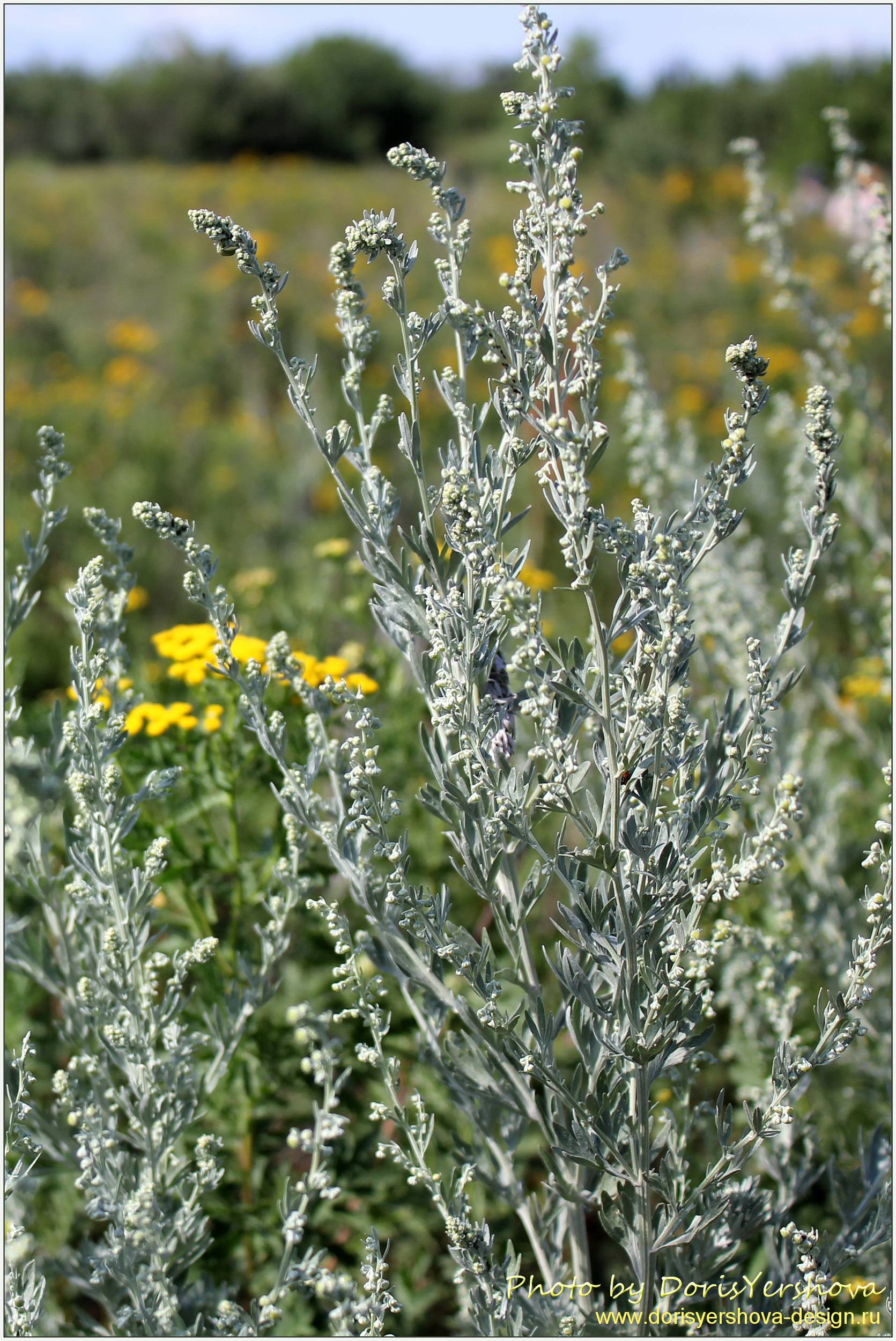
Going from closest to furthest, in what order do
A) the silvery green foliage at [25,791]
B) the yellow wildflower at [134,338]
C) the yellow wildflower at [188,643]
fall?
the silvery green foliage at [25,791], the yellow wildflower at [188,643], the yellow wildflower at [134,338]

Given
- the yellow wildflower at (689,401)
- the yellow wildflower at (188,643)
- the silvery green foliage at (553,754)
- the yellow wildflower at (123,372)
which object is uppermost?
the yellow wildflower at (123,372)

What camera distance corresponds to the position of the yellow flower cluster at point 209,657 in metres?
2.04

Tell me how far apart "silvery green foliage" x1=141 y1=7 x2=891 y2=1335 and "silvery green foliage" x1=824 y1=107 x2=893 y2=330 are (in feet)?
4.02

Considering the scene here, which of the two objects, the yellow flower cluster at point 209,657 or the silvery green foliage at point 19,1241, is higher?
the yellow flower cluster at point 209,657

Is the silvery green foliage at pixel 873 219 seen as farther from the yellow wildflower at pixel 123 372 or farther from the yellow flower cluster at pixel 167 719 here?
the yellow wildflower at pixel 123 372

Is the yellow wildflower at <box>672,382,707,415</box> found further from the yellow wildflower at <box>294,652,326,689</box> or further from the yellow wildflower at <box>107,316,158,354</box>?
the yellow wildflower at <box>294,652,326,689</box>

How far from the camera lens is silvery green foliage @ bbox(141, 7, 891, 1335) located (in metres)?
1.32

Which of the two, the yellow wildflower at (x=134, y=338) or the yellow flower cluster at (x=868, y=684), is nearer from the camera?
the yellow flower cluster at (x=868, y=684)

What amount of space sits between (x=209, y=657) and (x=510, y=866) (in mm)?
876

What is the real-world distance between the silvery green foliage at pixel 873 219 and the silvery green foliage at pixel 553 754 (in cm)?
123

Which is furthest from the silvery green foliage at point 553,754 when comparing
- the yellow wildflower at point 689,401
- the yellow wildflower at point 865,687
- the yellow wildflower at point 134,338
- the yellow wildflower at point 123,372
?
the yellow wildflower at point 134,338

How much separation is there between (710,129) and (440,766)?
784 inches

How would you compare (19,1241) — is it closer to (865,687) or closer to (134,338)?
(865,687)

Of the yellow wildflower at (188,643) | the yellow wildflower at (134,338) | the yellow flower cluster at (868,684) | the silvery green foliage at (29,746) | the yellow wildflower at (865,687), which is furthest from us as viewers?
the yellow wildflower at (134,338)
